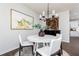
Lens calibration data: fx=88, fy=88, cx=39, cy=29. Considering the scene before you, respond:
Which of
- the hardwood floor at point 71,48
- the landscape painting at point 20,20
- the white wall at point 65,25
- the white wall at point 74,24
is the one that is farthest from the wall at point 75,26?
the landscape painting at point 20,20

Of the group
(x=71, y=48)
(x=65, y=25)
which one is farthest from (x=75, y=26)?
(x=71, y=48)

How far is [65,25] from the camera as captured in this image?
4.86 metres

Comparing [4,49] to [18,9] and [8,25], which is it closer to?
[8,25]

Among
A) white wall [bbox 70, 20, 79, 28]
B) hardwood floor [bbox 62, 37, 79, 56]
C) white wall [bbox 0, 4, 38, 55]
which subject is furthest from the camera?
white wall [bbox 70, 20, 79, 28]

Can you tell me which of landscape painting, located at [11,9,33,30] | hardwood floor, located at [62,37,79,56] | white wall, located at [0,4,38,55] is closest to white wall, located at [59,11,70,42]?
hardwood floor, located at [62,37,79,56]

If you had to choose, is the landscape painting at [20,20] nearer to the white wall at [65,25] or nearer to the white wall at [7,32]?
the white wall at [7,32]

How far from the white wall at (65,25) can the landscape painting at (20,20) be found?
2075 mm

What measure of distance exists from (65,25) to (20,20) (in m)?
2.81

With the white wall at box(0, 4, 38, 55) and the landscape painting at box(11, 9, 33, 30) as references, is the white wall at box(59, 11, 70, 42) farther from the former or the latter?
the white wall at box(0, 4, 38, 55)

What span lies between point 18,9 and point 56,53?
1.94m

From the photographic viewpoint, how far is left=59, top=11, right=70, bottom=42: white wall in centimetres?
463

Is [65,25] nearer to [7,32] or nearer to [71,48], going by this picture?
[71,48]

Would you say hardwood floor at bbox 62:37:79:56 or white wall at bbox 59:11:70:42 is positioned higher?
white wall at bbox 59:11:70:42

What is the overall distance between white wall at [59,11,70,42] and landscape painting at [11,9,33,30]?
2.07 metres
